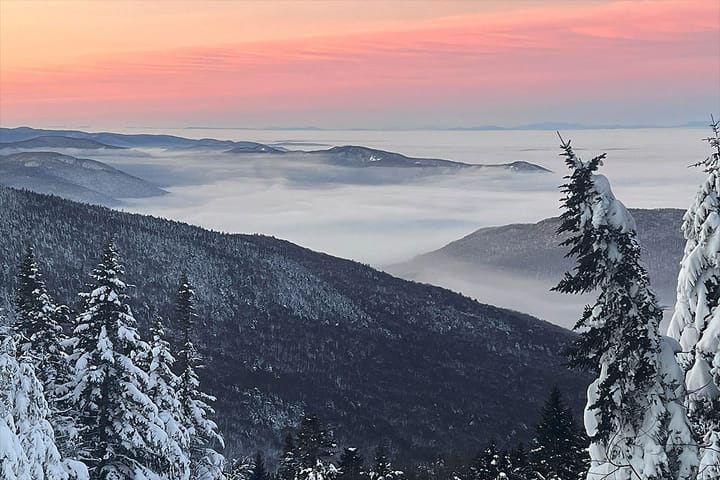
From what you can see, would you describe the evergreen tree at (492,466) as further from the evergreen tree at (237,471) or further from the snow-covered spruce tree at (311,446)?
the evergreen tree at (237,471)

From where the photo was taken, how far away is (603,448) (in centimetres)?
1212

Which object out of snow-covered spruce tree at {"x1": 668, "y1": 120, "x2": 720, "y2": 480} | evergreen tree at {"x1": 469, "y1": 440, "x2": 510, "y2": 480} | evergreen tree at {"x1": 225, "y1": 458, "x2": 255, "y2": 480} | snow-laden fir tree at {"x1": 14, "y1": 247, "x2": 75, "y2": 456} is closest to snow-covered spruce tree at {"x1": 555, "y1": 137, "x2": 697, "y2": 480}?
snow-covered spruce tree at {"x1": 668, "y1": 120, "x2": 720, "y2": 480}

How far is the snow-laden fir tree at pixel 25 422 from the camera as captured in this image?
15078 millimetres

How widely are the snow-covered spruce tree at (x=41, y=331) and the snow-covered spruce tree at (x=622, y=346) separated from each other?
16.1 m

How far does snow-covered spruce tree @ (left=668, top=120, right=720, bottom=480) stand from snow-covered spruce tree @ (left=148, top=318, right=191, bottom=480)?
48.7ft

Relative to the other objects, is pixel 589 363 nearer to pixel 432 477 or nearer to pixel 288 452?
pixel 288 452

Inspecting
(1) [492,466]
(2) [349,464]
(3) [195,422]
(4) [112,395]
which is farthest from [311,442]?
(2) [349,464]

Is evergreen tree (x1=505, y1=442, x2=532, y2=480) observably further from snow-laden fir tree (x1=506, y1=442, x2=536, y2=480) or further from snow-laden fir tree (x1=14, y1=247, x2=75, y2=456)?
snow-laden fir tree (x1=14, y1=247, x2=75, y2=456)

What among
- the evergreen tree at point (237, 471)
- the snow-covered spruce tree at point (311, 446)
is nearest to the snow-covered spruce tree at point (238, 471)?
the evergreen tree at point (237, 471)

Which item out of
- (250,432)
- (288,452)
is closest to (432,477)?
(288,452)

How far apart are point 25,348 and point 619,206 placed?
17.8 m

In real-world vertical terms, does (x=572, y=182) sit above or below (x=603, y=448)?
above

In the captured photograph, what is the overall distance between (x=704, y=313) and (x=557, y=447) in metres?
27.0

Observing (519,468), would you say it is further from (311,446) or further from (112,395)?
(112,395)
